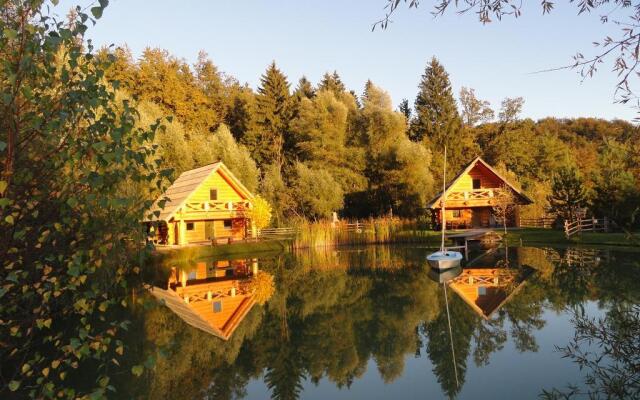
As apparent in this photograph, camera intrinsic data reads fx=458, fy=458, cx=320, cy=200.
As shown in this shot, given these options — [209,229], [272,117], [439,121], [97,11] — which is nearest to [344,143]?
[272,117]

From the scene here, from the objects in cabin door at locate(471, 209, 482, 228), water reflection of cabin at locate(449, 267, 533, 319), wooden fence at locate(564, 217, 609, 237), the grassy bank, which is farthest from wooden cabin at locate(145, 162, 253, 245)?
wooden fence at locate(564, 217, 609, 237)

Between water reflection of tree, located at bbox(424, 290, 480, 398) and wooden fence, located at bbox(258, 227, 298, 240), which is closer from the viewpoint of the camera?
water reflection of tree, located at bbox(424, 290, 480, 398)

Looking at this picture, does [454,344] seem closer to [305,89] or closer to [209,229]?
[209,229]

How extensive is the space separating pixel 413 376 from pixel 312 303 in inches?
279

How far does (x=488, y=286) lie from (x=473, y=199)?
2173 cm

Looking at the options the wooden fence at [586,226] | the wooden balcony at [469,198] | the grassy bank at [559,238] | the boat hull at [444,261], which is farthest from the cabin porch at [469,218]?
the boat hull at [444,261]

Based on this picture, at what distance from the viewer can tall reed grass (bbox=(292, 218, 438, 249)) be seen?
3341cm

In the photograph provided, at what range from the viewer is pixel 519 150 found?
55531 mm

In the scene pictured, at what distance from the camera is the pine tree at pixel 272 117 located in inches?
2110

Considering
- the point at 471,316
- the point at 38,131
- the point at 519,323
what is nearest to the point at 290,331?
the point at 471,316

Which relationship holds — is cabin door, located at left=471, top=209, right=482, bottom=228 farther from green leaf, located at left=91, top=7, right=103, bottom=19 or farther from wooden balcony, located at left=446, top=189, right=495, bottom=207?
green leaf, located at left=91, top=7, right=103, bottom=19

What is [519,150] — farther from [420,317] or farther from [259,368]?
[259,368]

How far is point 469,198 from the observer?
37.8m

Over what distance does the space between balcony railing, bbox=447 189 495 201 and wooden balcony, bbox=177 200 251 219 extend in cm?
1662
